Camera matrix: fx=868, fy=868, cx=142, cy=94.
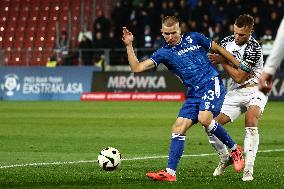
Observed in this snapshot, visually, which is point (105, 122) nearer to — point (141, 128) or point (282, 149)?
point (141, 128)

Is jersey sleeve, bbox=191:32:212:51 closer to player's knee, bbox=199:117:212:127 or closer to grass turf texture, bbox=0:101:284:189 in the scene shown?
player's knee, bbox=199:117:212:127

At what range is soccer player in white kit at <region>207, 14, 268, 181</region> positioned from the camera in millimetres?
10117

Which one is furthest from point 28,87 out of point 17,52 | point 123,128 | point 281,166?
point 281,166

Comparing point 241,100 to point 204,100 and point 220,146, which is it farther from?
point 204,100

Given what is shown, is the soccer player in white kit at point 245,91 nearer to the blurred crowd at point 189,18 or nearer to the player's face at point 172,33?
the player's face at point 172,33

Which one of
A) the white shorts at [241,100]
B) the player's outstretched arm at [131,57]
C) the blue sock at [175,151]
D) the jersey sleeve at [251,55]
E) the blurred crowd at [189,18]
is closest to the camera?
the blue sock at [175,151]

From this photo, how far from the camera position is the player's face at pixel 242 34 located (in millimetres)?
10211

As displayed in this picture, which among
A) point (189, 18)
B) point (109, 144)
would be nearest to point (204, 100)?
point (109, 144)

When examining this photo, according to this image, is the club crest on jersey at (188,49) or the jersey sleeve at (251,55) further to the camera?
the jersey sleeve at (251,55)

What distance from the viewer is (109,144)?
50.4ft

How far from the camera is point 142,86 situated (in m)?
30.3

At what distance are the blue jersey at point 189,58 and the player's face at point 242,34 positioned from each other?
34cm

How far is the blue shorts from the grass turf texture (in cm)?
76

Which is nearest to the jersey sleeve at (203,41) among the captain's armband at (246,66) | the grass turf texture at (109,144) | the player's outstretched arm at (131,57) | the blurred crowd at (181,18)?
the captain's armband at (246,66)
